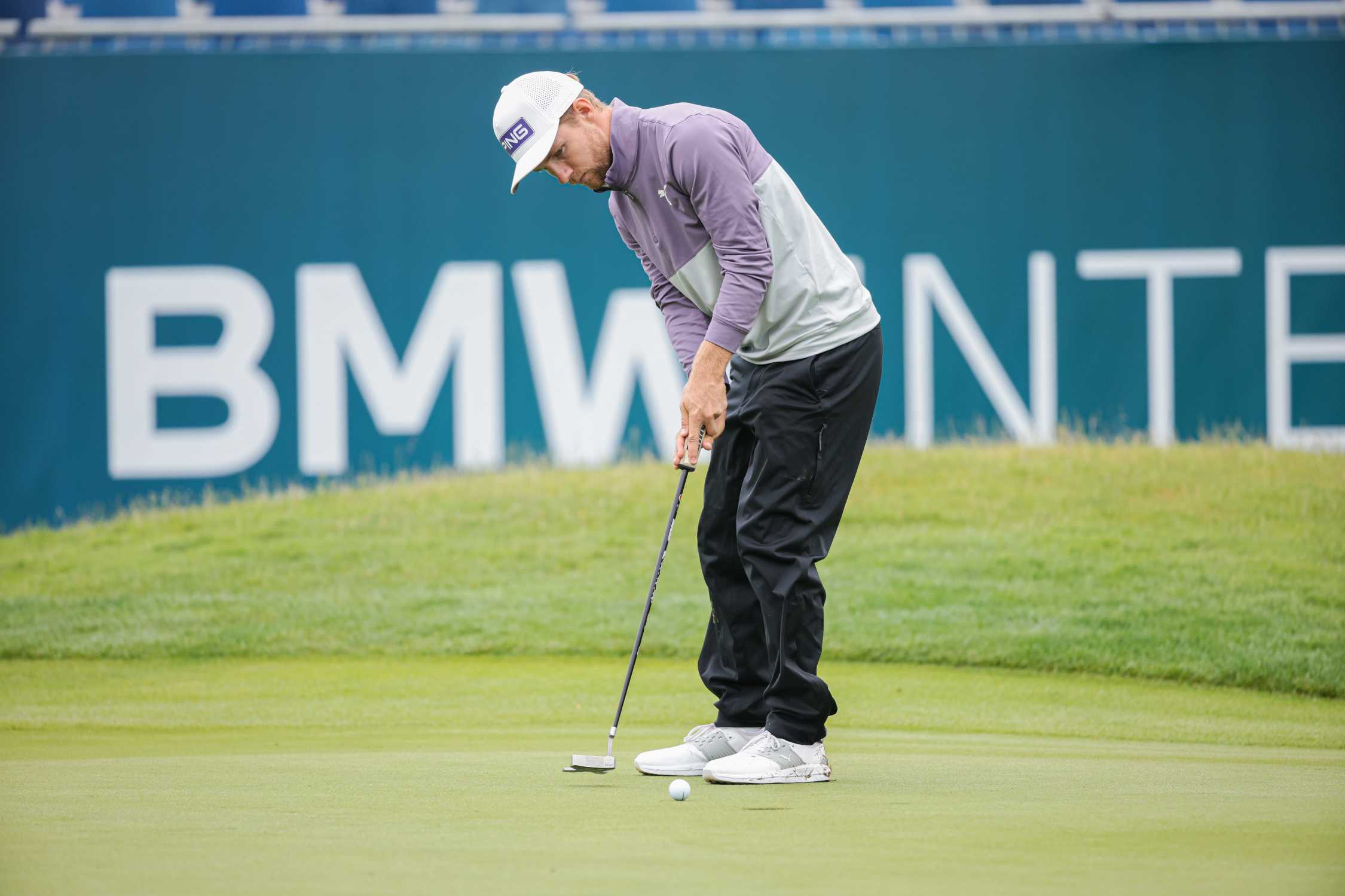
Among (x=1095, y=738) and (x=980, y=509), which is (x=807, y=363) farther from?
(x=980, y=509)

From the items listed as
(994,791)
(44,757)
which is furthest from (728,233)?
(44,757)

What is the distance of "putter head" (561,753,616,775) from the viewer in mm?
3207

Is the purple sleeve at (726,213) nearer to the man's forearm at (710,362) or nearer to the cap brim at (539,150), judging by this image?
the man's forearm at (710,362)

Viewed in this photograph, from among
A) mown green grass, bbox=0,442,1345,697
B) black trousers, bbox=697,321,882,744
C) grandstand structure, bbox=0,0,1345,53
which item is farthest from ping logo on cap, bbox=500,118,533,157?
grandstand structure, bbox=0,0,1345,53

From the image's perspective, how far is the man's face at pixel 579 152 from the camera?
10.6ft

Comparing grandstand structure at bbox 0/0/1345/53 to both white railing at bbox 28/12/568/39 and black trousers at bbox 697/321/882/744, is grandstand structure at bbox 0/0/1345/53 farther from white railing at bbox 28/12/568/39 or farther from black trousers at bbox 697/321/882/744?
black trousers at bbox 697/321/882/744

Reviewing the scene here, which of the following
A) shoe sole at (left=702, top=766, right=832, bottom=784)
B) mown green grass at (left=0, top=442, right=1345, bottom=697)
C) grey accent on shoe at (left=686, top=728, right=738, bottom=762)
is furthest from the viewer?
mown green grass at (left=0, top=442, right=1345, bottom=697)

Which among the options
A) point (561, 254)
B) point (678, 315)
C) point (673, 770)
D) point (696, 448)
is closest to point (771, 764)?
point (673, 770)

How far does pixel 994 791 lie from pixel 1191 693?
3.24 meters

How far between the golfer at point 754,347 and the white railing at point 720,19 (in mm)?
5421

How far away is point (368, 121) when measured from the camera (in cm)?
857

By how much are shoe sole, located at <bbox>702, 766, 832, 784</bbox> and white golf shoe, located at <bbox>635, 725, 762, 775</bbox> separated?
96mm

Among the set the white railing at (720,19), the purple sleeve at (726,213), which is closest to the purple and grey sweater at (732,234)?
the purple sleeve at (726,213)

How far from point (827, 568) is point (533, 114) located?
4.85 metres
